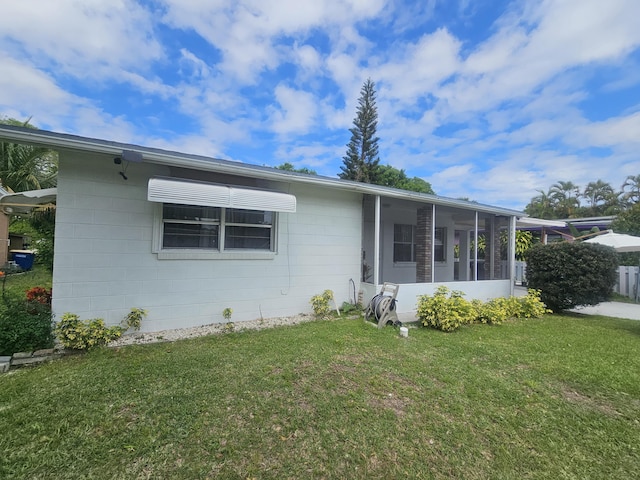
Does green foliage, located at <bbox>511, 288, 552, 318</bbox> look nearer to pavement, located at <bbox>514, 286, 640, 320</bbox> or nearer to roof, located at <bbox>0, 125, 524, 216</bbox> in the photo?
pavement, located at <bbox>514, 286, 640, 320</bbox>

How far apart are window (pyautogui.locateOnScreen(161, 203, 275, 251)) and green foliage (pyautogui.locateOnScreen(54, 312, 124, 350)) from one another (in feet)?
5.58

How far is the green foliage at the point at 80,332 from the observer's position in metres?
4.52

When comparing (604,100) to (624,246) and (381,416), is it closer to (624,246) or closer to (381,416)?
(624,246)

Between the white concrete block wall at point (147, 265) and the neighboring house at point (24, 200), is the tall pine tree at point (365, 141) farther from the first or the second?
the neighboring house at point (24, 200)

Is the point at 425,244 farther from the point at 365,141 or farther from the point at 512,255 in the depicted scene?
the point at 365,141

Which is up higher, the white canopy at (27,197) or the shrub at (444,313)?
the white canopy at (27,197)

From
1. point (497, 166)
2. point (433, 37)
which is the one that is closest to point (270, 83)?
point (433, 37)

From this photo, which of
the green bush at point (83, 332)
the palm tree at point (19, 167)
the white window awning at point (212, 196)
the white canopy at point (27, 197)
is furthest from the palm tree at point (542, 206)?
the palm tree at point (19, 167)

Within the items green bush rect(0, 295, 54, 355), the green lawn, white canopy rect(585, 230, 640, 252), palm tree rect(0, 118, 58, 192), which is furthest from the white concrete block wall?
white canopy rect(585, 230, 640, 252)

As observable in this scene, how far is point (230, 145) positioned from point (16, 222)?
1301 cm

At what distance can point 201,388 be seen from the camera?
3.45 meters

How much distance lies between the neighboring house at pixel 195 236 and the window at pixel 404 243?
9.32 feet

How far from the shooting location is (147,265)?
5.50 meters

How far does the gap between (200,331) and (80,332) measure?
1863mm
